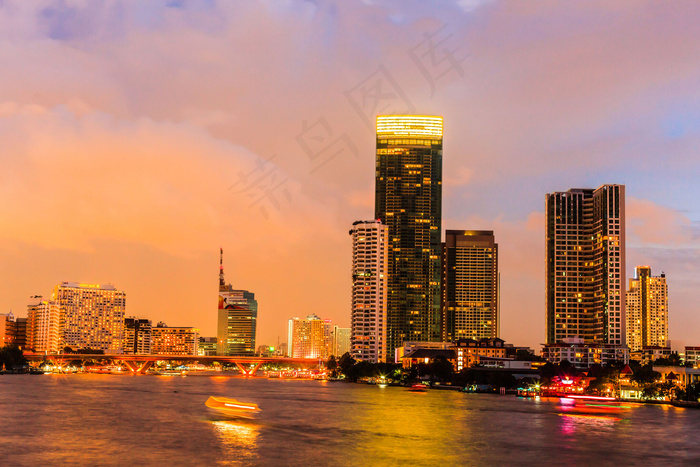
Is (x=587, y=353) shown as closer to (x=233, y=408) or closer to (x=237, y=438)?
(x=233, y=408)

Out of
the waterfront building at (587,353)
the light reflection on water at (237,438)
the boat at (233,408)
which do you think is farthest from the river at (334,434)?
the waterfront building at (587,353)

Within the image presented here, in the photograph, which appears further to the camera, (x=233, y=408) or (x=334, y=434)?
(x=233, y=408)

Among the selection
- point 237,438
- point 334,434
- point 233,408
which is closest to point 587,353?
point 233,408

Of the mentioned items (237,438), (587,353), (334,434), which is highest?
(587,353)

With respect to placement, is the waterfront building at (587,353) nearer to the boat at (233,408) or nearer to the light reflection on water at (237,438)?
the boat at (233,408)

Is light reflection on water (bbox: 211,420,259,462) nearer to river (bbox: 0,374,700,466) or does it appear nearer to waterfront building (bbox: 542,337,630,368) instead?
river (bbox: 0,374,700,466)

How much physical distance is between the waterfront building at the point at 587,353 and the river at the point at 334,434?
234 ft

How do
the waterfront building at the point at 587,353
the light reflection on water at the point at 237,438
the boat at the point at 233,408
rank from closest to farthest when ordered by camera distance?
the light reflection on water at the point at 237,438 → the boat at the point at 233,408 → the waterfront building at the point at 587,353

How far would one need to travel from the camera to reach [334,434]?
7581cm

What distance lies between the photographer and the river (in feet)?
202

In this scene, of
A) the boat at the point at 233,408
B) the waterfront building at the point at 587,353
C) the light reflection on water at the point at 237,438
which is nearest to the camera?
the light reflection on water at the point at 237,438

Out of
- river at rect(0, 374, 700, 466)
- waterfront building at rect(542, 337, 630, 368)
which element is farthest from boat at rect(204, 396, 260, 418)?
waterfront building at rect(542, 337, 630, 368)

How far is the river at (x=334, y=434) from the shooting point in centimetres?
6147

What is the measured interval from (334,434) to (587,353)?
131m
